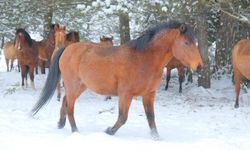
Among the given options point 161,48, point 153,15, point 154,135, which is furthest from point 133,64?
point 153,15

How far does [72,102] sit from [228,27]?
8.71 m

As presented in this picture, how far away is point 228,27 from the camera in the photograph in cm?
1386

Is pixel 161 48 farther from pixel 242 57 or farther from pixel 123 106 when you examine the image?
pixel 242 57

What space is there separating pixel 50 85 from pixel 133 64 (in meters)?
1.66

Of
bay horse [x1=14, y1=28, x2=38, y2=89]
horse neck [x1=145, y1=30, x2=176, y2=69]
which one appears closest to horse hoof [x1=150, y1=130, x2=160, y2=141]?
horse neck [x1=145, y1=30, x2=176, y2=69]

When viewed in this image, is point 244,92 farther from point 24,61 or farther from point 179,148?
point 179,148

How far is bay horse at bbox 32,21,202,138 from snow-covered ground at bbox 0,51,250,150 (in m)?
0.52

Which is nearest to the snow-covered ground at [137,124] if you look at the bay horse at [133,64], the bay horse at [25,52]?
the bay horse at [133,64]

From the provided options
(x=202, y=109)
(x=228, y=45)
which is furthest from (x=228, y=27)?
(x=202, y=109)

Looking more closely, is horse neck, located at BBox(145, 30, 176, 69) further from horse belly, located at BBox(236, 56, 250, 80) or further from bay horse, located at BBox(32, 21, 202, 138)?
horse belly, located at BBox(236, 56, 250, 80)

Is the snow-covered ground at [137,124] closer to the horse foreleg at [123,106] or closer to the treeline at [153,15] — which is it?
the horse foreleg at [123,106]

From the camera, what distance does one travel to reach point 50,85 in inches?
271

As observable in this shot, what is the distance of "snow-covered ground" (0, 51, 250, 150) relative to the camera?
18.0ft

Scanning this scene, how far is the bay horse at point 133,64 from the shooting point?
5.92 metres
